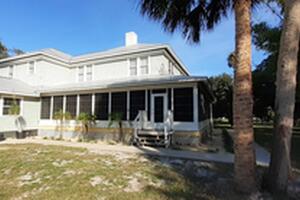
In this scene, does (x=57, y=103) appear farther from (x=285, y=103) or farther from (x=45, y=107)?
(x=285, y=103)

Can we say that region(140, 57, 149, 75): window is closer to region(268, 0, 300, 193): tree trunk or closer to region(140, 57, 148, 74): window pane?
region(140, 57, 148, 74): window pane

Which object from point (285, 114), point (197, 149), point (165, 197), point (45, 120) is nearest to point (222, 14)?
point (285, 114)

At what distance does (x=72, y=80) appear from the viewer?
19328 mm

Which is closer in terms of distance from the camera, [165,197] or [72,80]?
[165,197]

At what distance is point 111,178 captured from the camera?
5988 millimetres

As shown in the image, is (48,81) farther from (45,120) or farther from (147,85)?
(147,85)

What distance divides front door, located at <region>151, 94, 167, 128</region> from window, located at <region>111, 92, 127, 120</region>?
6.45 ft

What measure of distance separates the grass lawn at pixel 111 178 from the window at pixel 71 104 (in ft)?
24.1

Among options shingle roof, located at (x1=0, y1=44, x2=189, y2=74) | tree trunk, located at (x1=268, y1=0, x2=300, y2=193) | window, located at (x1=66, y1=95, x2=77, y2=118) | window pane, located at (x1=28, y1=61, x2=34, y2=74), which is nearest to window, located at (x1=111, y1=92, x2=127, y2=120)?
window, located at (x1=66, y1=95, x2=77, y2=118)

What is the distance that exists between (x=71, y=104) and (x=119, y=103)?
4.09 m

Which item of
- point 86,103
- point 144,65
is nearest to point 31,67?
point 86,103

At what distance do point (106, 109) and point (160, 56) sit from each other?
5412 mm

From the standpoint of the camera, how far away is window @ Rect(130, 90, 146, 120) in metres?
13.4

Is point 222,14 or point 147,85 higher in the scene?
point 222,14
